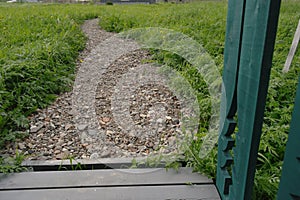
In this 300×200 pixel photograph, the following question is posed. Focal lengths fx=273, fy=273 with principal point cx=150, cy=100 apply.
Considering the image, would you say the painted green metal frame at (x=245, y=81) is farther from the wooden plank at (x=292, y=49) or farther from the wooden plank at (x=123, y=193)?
the wooden plank at (x=292, y=49)

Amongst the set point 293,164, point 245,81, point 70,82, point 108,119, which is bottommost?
point 108,119

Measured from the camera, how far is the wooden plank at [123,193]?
1267mm

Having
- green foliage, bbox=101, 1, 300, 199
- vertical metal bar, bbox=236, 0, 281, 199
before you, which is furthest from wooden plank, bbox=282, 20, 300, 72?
vertical metal bar, bbox=236, 0, 281, 199

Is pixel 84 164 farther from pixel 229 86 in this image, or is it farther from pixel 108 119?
pixel 229 86

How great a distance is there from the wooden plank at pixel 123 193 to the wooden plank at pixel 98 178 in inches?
1.3

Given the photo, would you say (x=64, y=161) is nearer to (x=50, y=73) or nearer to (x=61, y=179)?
(x=61, y=179)

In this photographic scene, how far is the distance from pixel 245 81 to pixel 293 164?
1.04 ft

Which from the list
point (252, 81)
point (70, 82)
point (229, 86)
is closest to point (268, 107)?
point (229, 86)

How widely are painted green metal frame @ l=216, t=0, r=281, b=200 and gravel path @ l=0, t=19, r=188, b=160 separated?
2.32 feet

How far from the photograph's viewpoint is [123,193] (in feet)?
4.25

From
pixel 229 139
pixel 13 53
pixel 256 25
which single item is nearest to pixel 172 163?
pixel 229 139

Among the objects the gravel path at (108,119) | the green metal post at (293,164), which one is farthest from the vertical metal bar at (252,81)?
the gravel path at (108,119)

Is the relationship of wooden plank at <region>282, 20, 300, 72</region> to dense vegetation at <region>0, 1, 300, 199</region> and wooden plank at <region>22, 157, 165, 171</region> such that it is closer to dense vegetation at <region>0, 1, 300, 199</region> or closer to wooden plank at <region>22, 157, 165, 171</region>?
dense vegetation at <region>0, 1, 300, 199</region>

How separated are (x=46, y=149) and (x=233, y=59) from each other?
1.40 m
